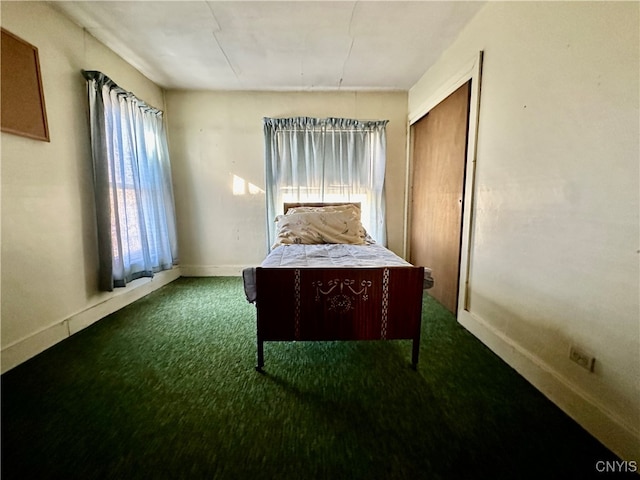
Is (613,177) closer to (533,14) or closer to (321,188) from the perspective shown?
(533,14)

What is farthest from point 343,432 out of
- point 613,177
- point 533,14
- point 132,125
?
point 132,125

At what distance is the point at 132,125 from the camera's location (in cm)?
263

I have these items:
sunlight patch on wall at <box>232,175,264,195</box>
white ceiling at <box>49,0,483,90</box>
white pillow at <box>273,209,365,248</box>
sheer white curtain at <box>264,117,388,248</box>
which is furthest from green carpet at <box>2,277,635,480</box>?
white ceiling at <box>49,0,483,90</box>

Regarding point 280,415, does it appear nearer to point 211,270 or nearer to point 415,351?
point 415,351

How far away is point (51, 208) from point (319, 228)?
2.13m

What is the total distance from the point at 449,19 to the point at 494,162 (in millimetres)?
1156

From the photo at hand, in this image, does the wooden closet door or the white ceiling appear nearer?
the white ceiling

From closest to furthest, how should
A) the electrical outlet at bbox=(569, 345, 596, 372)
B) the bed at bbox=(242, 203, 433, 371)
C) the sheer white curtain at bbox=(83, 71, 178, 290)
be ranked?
the electrical outlet at bbox=(569, 345, 596, 372)
the bed at bbox=(242, 203, 433, 371)
the sheer white curtain at bbox=(83, 71, 178, 290)

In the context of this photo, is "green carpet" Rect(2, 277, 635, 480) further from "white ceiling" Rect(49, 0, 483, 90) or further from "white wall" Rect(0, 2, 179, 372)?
"white ceiling" Rect(49, 0, 483, 90)


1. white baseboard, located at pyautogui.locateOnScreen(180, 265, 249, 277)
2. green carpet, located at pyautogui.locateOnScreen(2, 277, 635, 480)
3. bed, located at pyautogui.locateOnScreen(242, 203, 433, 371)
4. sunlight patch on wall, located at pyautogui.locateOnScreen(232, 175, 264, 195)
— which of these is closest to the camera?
green carpet, located at pyautogui.locateOnScreen(2, 277, 635, 480)

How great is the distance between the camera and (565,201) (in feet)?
4.43

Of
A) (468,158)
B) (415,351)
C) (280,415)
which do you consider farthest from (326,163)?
(280,415)

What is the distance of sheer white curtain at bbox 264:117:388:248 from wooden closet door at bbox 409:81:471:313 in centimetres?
48

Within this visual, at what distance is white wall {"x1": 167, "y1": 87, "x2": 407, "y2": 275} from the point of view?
346 cm
